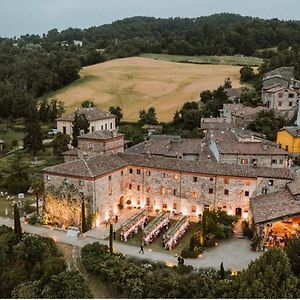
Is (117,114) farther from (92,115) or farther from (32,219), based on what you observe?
(32,219)

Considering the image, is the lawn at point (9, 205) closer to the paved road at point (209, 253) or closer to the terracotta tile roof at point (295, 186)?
the paved road at point (209, 253)

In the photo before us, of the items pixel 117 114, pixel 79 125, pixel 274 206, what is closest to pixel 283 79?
pixel 117 114

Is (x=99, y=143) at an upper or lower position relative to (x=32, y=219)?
upper

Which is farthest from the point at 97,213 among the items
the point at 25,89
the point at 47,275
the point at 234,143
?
the point at 25,89

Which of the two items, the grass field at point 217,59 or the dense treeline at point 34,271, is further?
the grass field at point 217,59

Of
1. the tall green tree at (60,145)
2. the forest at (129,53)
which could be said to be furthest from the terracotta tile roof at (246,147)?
the forest at (129,53)

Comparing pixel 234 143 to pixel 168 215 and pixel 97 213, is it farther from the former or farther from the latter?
pixel 97 213
